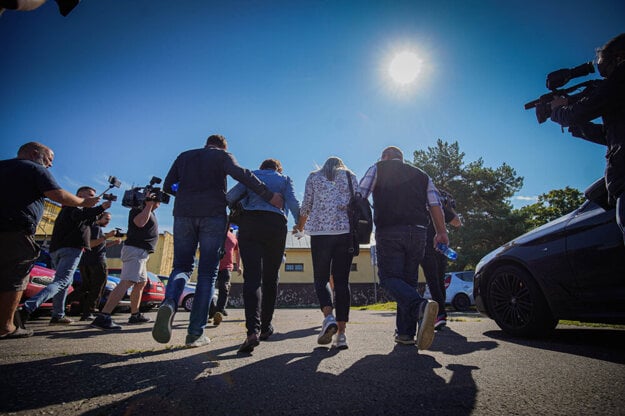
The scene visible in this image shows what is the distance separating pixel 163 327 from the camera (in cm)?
231

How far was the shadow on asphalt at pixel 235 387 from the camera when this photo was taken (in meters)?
1.37

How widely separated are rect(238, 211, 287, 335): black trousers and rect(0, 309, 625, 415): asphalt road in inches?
14.4

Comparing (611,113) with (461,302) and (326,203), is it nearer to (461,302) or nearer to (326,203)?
(326,203)

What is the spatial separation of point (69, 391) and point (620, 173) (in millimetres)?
3370

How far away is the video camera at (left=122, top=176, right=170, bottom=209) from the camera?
11.4 ft

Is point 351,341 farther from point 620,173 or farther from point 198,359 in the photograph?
point 620,173

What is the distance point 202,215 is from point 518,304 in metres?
3.54

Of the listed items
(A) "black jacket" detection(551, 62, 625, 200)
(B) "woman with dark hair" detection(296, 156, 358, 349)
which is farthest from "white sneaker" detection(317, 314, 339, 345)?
(A) "black jacket" detection(551, 62, 625, 200)

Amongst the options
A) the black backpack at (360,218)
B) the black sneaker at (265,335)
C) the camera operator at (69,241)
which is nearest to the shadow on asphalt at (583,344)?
the black backpack at (360,218)

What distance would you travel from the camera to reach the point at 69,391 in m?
1.53

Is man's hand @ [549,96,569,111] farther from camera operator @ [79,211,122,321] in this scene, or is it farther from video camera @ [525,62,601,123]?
camera operator @ [79,211,122,321]

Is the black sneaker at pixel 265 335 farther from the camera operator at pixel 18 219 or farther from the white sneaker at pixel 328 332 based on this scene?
the camera operator at pixel 18 219

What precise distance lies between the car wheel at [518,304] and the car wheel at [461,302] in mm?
9752

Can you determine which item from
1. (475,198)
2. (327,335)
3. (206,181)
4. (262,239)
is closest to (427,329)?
(327,335)
